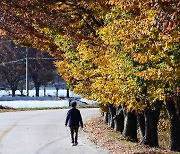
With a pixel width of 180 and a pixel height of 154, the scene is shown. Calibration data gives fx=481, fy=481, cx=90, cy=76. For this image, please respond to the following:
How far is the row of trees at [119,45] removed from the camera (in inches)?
360

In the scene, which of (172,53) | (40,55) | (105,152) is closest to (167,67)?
(172,53)

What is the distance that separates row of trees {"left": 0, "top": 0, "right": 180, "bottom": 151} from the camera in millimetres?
9141

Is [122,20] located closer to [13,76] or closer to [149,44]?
[149,44]

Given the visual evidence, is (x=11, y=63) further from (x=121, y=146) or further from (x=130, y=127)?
(x=121, y=146)

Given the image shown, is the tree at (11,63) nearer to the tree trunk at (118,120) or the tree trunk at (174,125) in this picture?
the tree trunk at (118,120)

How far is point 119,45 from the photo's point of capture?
496 inches

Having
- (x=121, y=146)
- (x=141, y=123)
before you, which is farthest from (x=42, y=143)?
(x=141, y=123)

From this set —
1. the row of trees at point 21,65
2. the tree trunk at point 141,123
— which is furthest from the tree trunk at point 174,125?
the row of trees at point 21,65

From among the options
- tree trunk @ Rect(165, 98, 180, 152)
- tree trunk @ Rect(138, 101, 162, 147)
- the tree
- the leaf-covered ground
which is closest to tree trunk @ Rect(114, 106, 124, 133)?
the leaf-covered ground

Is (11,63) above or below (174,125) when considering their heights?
above

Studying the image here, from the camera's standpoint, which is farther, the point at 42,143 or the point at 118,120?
the point at 118,120

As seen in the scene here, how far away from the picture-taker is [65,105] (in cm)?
5406

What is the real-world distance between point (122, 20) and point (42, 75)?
6132 cm

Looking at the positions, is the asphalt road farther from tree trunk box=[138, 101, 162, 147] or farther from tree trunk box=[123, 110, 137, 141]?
tree trunk box=[138, 101, 162, 147]
